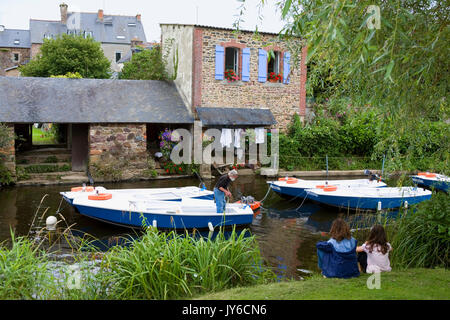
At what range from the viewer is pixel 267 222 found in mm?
11812

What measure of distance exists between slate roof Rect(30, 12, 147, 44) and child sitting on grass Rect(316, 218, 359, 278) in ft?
138

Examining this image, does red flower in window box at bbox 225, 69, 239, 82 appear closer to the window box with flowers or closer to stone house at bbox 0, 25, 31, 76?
the window box with flowers

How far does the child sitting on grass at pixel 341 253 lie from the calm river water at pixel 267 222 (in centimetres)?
255

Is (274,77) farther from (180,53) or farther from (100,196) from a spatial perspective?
(100,196)

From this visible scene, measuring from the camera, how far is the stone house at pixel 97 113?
16078mm

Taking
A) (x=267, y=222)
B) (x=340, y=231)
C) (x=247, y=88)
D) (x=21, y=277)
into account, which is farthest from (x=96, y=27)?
(x=340, y=231)

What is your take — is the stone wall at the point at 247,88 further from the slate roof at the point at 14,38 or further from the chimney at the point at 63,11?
the slate roof at the point at 14,38

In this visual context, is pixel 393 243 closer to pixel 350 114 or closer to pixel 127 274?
pixel 350 114

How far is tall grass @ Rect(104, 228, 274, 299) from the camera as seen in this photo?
191 inches

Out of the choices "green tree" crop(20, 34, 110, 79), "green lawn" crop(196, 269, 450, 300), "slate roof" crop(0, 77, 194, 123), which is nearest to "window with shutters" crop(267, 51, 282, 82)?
"slate roof" crop(0, 77, 194, 123)

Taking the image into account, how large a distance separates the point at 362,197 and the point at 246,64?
8.71 metres

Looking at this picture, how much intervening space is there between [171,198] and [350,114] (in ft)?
21.6

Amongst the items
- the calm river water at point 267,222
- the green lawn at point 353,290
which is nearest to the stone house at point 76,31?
the calm river water at point 267,222
